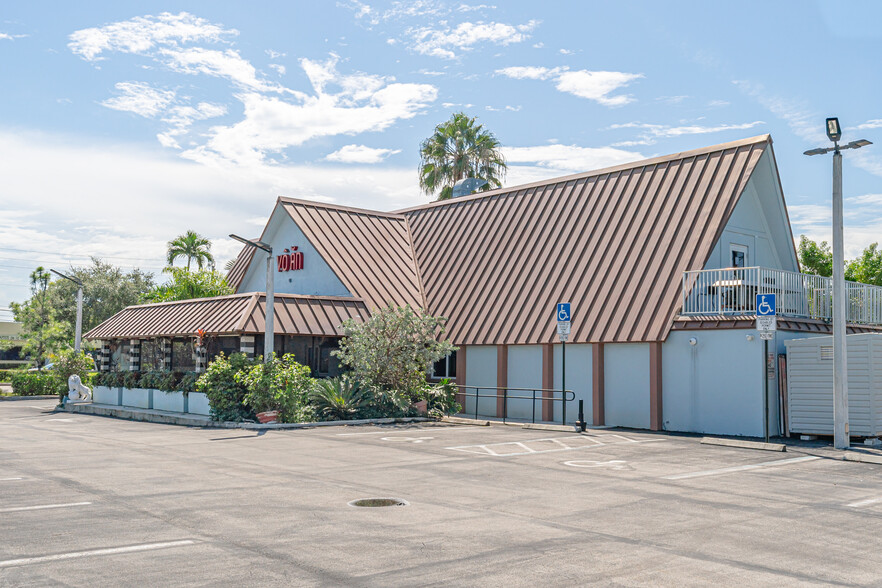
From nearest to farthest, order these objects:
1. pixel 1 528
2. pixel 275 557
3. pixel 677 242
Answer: pixel 275 557 < pixel 1 528 < pixel 677 242

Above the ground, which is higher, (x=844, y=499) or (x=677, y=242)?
(x=677, y=242)

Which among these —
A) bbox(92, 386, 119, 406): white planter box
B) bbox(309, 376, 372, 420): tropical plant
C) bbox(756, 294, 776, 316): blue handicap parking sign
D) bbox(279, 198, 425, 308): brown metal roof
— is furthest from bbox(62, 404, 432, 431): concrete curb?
bbox(756, 294, 776, 316): blue handicap parking sign

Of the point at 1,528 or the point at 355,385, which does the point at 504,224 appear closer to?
the point at 355,385

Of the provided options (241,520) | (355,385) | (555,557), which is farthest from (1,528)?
(355,385)

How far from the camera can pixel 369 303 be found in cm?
2772

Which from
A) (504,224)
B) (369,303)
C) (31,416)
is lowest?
(31,416)

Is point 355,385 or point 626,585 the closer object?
point 626,585

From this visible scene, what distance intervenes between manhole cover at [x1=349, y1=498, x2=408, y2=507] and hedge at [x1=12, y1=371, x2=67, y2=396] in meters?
34.6

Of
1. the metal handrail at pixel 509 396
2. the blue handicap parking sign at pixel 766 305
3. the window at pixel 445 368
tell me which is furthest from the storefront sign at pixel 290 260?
the blue handicap parking sign at pixel 766 305

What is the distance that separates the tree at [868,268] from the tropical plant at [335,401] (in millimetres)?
35580

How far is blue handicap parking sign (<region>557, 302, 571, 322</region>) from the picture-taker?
19938mm

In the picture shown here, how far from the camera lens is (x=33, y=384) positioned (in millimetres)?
40688

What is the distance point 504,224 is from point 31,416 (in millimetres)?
18254

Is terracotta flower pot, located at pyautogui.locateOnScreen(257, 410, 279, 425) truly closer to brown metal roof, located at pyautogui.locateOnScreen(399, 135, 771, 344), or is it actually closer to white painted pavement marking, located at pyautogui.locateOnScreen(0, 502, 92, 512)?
brown metal roof, located at pyautogui.locateOnScreen(399, 135, 771, 344)
